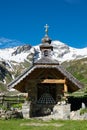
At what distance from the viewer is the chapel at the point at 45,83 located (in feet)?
128

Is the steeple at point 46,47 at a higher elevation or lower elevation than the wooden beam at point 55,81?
higher

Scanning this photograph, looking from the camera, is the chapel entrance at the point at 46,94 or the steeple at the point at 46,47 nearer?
the chapel entrance at the point at 46,94

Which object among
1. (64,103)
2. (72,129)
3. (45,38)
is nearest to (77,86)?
(64,103)

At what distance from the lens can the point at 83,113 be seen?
3394cm

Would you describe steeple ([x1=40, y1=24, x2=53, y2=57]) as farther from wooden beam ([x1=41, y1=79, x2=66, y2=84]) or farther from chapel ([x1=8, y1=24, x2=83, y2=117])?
wooden beam ([x1=41, y1=79, x2=66, y2=84])

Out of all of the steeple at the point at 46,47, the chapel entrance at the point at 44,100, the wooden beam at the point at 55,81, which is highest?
the steeple at the point at 46,47

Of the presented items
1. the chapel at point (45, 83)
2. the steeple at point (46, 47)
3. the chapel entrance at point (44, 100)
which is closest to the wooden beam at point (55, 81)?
the chapel at point (45, 83)

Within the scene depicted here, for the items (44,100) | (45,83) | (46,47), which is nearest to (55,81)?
(45,83)

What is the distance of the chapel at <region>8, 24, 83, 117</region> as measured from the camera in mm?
38953

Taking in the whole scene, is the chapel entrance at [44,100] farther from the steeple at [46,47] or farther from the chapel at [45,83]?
the steeple at [46,47]

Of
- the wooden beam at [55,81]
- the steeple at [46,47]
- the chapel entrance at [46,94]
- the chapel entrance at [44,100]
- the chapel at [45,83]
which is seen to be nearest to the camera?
the chapel at [45,83]

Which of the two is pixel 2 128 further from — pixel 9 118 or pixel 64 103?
pixel 64 103

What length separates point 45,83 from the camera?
141 ft

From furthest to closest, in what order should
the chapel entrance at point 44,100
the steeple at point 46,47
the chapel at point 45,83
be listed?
1. the steeple at point 46,47
2. the chapel entrance at point 44,100
3. the chapel at point 45,83
